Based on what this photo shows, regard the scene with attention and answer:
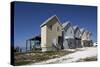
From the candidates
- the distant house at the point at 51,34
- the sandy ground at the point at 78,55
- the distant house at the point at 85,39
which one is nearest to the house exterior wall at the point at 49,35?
the distant house at the point at 51,34

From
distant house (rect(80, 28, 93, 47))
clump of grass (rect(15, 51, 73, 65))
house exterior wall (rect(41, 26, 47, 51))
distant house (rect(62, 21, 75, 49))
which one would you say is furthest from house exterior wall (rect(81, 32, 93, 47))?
house exterior wall (rect(41, 26, 47, 51))

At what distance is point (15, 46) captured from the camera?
2.34 meters

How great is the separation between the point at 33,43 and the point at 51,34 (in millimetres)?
242

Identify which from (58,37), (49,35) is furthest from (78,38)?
(49,35)

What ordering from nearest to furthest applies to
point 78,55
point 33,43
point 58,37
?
point 33,43 < point 58,37 < point 78,55

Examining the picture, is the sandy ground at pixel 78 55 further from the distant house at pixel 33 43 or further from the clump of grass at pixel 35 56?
the distant house at pixel 33 43

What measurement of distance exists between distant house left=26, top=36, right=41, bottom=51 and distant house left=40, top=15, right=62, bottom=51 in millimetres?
45

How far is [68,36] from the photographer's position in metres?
2.60

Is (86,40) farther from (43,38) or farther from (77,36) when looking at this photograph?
(43,38)

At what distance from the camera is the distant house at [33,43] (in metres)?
2.40

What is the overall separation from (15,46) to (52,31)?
0.47m

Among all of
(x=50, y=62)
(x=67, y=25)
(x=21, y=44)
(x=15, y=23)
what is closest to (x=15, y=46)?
(x=21, y=44)
